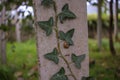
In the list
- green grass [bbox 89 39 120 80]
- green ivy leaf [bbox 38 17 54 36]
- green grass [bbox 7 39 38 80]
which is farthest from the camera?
green grass [bbox 7 39 38 80]

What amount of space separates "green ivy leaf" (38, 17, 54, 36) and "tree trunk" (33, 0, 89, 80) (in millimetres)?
22

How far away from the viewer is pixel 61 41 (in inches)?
76.4

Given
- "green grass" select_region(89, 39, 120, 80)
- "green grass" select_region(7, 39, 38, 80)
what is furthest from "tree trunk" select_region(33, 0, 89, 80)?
"green grass" select_region(7, 39, 38, 80)

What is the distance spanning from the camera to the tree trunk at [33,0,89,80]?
1922mm

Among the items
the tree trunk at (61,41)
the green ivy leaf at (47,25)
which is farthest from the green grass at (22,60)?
the green ivy leaf at (47,25)

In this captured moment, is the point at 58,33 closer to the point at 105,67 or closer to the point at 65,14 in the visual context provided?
the point at 65,14

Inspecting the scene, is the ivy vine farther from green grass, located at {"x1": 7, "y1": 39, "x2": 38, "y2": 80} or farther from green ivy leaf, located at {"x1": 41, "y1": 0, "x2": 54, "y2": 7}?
green grass, located at {"x1": 7, "y1": 39, "x2": 38, "y2": 80}

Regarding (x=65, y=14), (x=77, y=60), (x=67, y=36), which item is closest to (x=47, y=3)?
(x=65, y=14)

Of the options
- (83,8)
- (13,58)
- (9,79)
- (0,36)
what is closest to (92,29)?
(13,58)

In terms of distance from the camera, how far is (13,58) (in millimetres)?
5500

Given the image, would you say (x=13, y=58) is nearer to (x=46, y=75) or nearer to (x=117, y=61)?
(x=117, y=61)

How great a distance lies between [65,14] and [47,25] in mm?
122

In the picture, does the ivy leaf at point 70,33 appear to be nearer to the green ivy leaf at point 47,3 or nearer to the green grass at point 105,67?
the green ivy leaf at point 47,3

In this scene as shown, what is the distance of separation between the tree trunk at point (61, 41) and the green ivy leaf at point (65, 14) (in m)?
0.02
